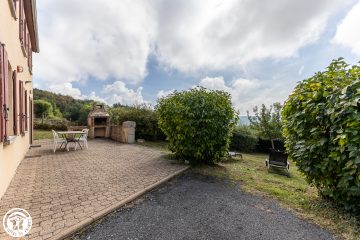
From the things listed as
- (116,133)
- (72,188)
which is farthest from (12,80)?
(116,133)

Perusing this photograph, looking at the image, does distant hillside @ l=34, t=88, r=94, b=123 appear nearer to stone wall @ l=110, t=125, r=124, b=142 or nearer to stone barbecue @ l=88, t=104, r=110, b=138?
stone barbecue @ l=88, t=104, r=110, b=138

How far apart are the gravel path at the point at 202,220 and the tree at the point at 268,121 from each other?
1232cm

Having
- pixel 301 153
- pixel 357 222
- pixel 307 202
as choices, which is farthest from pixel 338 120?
pixel 307 202

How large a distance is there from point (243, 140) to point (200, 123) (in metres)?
9.32

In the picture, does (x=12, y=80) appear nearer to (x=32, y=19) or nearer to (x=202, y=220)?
(x=32, y=19)

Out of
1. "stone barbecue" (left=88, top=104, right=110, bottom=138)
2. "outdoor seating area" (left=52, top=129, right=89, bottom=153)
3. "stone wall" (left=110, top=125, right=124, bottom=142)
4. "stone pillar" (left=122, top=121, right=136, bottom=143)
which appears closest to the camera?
"outdoor seating area" (left=52, top=129, right=89, bottom=153)

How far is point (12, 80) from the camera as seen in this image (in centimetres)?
499

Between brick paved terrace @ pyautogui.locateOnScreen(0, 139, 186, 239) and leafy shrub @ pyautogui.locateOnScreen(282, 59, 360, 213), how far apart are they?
129 inches

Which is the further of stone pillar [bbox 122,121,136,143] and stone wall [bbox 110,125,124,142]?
stone wall [bbox 110,125,124,142]

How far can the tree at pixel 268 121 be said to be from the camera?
1480 centimetres

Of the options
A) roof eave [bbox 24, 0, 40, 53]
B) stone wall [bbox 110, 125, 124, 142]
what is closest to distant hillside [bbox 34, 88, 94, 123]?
stone wall [bbox 110, 125, 124, 142]

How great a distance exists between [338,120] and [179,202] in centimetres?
310

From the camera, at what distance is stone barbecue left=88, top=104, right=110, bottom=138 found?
1400 cm

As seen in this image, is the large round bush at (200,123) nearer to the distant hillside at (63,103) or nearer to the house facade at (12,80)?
the house facade at (12,80)
